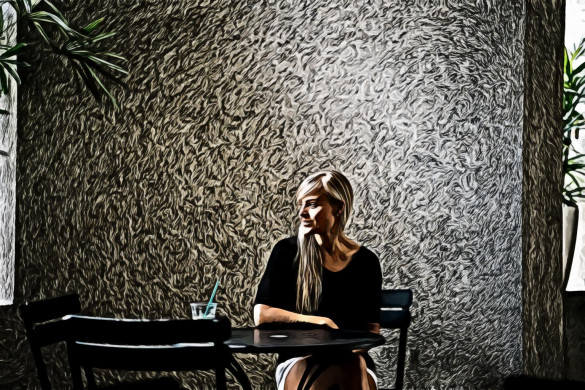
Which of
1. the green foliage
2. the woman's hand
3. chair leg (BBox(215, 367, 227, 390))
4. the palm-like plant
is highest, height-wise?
the green foliage

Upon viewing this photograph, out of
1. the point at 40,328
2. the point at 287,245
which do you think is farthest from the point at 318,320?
the point at 40,328

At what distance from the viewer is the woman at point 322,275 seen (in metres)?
2.73

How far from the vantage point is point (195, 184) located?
3826 mm

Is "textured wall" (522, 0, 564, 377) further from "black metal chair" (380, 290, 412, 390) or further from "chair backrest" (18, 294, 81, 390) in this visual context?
"chair backrest" (18, 294, 81, 390)

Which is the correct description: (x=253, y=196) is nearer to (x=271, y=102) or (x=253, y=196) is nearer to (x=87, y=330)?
(x=271, y=102)

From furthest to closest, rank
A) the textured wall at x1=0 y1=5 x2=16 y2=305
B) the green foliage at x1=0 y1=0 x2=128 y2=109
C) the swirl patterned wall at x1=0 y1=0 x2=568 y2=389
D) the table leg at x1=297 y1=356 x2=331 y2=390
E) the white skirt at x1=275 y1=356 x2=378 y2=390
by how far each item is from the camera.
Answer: the swirl patterned wall at x1=0 y1=0 x2=568 y2=389, the textured wall at x1=0 y1=5 x2=16 y2=305, the green foliage at x1=0 y1=0 x2=128 y2=109, the white skirt at x1=275 y1=356 x2=378 y2=390, the table leg at x1=297 y1=356 x2=331 y2=390

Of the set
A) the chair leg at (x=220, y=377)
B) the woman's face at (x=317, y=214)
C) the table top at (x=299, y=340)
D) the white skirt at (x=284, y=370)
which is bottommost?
the white skirt at (x=284, y=370)

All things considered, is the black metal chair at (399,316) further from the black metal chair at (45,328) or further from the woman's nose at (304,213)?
the black metal chair at (45,328)

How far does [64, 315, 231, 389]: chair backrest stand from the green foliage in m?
1.91

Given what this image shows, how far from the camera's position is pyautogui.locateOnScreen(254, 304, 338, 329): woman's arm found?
8.50 ft

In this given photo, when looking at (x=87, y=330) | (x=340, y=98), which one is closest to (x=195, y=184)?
(x=340, y=98)

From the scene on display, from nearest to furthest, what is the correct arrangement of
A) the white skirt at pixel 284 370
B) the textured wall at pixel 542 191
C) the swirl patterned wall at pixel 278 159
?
the white skirt at pixel 284 370, the swirl patterned wall at pixel 278 159, the textured wall at pixel 542 191

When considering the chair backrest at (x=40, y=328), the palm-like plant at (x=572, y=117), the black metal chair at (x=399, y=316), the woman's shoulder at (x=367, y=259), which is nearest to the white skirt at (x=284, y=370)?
the woman's shoulder at (x=367, y=259)

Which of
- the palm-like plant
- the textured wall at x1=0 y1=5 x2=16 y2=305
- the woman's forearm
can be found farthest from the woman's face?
the palm-like plant
